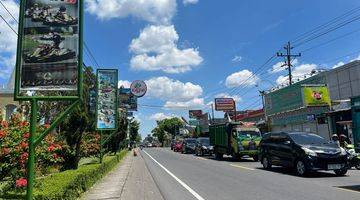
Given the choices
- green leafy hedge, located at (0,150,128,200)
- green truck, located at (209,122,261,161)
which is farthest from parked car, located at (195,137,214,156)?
green leafy hedge, located at (0,150,128,200)

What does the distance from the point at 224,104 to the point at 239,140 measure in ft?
222

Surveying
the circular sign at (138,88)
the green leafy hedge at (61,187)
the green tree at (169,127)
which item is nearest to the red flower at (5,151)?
the green leafy hedge at (61,187)

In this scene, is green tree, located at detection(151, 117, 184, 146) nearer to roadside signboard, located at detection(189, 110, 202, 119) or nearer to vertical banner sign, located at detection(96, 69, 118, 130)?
roadside signboard, located at detection(189, 110, 202, 119)

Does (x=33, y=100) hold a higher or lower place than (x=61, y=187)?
higher

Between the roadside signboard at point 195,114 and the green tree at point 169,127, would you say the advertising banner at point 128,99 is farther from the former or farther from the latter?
the green tree at point 169,127

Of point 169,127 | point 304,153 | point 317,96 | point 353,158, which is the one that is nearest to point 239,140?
point 353,158

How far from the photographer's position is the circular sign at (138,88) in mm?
64250

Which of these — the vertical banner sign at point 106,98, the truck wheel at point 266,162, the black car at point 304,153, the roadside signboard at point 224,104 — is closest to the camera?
Result: the black car at point 304,153

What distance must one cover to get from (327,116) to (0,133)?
33.6 meters

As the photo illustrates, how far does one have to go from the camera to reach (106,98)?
2328 centimetres

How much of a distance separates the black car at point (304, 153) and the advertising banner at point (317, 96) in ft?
70.0

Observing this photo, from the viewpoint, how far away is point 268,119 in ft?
177

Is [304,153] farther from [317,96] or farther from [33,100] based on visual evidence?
[317,96]

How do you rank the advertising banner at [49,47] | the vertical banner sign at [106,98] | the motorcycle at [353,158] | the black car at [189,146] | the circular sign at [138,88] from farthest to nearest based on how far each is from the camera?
the circular sign at [138,88] → the black car at [189,146] → the vertical banner sign at [106,98] → the motorcycle at [353,158] → the advertising banner at [49,47]
